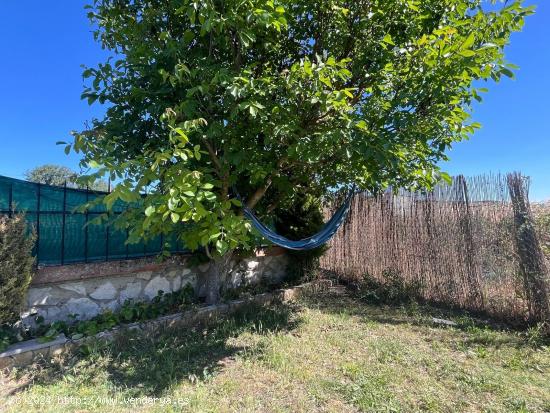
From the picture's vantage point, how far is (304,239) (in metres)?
4.71

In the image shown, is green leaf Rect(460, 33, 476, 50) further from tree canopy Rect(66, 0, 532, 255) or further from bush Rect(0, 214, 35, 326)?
bush Rect(0, 214, 35, 326)

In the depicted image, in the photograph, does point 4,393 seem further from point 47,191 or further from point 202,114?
point 202,114

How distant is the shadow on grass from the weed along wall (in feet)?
2.11

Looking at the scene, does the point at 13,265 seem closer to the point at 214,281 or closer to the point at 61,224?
the point at 61,224

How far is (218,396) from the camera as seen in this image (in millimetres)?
2373

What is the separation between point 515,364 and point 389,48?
3.23 m

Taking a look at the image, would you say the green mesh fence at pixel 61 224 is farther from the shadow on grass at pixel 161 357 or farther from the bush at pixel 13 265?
the shadow on grass at pixel 161 357

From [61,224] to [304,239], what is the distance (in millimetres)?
2977

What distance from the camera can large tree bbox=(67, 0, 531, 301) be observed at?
258 centimetres

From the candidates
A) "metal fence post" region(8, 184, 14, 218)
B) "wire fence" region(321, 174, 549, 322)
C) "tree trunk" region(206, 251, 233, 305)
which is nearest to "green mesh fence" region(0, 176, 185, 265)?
"metal fence post" region(8, 184, 14, 218)

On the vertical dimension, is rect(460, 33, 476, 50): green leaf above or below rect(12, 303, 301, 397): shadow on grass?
above

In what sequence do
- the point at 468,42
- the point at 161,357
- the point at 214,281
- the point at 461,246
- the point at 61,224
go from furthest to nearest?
the point at 461,246, the point at 214,281, the point at 61,224, the point at 161,357, the point at 468,42

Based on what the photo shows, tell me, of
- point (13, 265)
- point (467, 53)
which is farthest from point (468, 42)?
point (13, 265)

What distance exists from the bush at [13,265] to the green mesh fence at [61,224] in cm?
30
